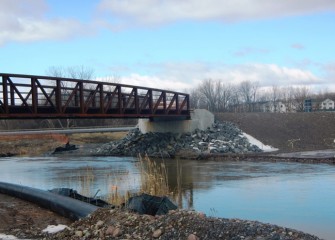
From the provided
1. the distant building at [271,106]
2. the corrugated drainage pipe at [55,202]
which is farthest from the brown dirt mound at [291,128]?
the distant building at [271,106]

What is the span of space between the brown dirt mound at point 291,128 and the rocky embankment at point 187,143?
1.99 m

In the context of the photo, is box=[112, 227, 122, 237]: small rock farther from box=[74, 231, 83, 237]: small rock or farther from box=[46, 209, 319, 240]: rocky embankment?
box=[74, 231, 83, 237]: small rock

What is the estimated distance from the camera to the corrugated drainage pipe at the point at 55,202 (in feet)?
31.8

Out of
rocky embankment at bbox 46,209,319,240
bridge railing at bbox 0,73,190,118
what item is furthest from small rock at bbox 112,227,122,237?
bridge railing at bbox 0,73,190,118

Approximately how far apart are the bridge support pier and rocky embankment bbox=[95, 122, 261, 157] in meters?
0.71

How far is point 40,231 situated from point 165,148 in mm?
30841

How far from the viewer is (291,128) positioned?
44.2 m

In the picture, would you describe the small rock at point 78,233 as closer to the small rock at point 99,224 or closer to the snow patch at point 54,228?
the small rock at point 99,224

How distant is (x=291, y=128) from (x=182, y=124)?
10518 mm

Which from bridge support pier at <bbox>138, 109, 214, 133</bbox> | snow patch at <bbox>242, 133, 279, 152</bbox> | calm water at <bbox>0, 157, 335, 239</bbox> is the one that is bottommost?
calm water at <bbox>0, 157, 335, 239</bbox>

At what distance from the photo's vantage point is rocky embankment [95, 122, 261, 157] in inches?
1459

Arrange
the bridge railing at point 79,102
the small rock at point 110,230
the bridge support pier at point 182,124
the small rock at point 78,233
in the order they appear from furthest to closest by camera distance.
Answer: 1. the bridge support pier at point 182,124
2. the bridge railing at point 79,102
3. the small rock at point 78,233
4. the small rock at point 110,230

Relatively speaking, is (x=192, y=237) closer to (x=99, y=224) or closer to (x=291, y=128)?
(x=99, y=224)

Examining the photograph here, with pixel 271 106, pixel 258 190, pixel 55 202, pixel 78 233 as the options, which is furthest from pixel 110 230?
pixel 271 106
